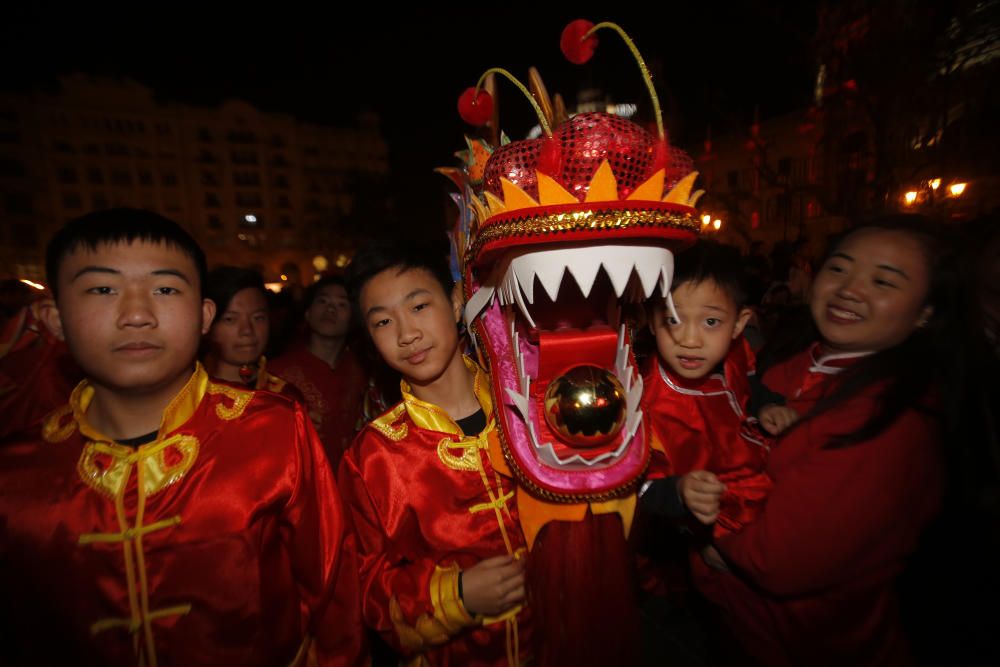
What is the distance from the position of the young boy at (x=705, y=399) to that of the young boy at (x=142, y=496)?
1.43 m

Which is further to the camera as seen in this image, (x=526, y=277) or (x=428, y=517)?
(x=428, y=517)

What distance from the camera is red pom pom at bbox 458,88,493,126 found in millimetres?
1657

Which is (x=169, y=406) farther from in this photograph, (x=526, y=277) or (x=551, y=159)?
(x=551, y=159)

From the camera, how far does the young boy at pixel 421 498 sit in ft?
5.10

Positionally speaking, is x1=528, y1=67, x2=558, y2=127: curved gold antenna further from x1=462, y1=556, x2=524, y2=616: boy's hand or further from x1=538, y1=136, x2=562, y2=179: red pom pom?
x1=462, y1=556, x2=524, y2=616: boy's hand

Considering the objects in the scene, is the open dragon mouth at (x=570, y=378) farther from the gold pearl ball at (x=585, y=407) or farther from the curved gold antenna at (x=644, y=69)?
the curved gold antenna at (x=644, y=69)

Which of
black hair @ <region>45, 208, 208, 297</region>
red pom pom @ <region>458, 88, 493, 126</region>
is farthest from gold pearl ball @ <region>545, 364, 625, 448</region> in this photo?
black hair @ <region>45, 208, 208, 297</region>

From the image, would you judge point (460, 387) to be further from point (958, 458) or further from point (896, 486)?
point (958, 458)

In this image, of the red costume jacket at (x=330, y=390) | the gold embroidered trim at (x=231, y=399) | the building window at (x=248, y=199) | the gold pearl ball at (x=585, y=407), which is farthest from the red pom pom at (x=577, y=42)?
the building window at (x=248, y=199)

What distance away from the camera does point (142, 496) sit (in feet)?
4.53

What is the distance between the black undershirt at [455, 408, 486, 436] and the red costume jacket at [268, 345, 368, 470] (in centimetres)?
193

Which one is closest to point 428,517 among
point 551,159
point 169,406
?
point 169,406

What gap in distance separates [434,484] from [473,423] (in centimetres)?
31

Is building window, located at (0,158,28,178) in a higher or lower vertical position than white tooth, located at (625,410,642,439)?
higher
